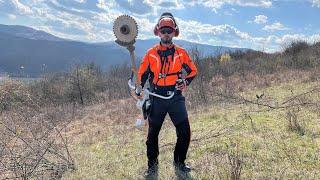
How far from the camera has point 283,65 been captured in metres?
28.3

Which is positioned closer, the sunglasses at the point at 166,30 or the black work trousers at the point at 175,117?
the sunglasses at the point at 166,30

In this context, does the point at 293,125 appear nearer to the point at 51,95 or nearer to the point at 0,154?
the point at 0,154

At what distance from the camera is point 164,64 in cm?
641

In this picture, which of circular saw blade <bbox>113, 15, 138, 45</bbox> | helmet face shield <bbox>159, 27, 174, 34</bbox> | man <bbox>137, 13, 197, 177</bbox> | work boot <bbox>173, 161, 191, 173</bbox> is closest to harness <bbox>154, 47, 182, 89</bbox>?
man <bbox>137, 13, 197, 177</bbox>

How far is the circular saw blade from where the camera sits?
638 cm

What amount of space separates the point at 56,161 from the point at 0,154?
1578mm

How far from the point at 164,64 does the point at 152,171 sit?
163cm

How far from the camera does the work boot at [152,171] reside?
6695 millimetres

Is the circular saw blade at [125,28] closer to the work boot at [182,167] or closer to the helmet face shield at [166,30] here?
the helmet face shield at [166,30]

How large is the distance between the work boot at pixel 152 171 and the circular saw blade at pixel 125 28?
1.88 meters

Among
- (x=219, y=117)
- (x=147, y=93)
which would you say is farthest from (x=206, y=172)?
(x=219, y=117)

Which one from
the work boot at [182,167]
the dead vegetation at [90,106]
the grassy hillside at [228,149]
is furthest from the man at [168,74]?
the dead vegetation at [90,106]

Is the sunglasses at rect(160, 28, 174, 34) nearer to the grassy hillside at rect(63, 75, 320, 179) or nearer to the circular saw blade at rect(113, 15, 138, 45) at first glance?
the circular saw blade at rect(113, 15, 138, 45)

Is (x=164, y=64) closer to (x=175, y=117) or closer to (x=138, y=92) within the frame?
(x=138, y=92)
